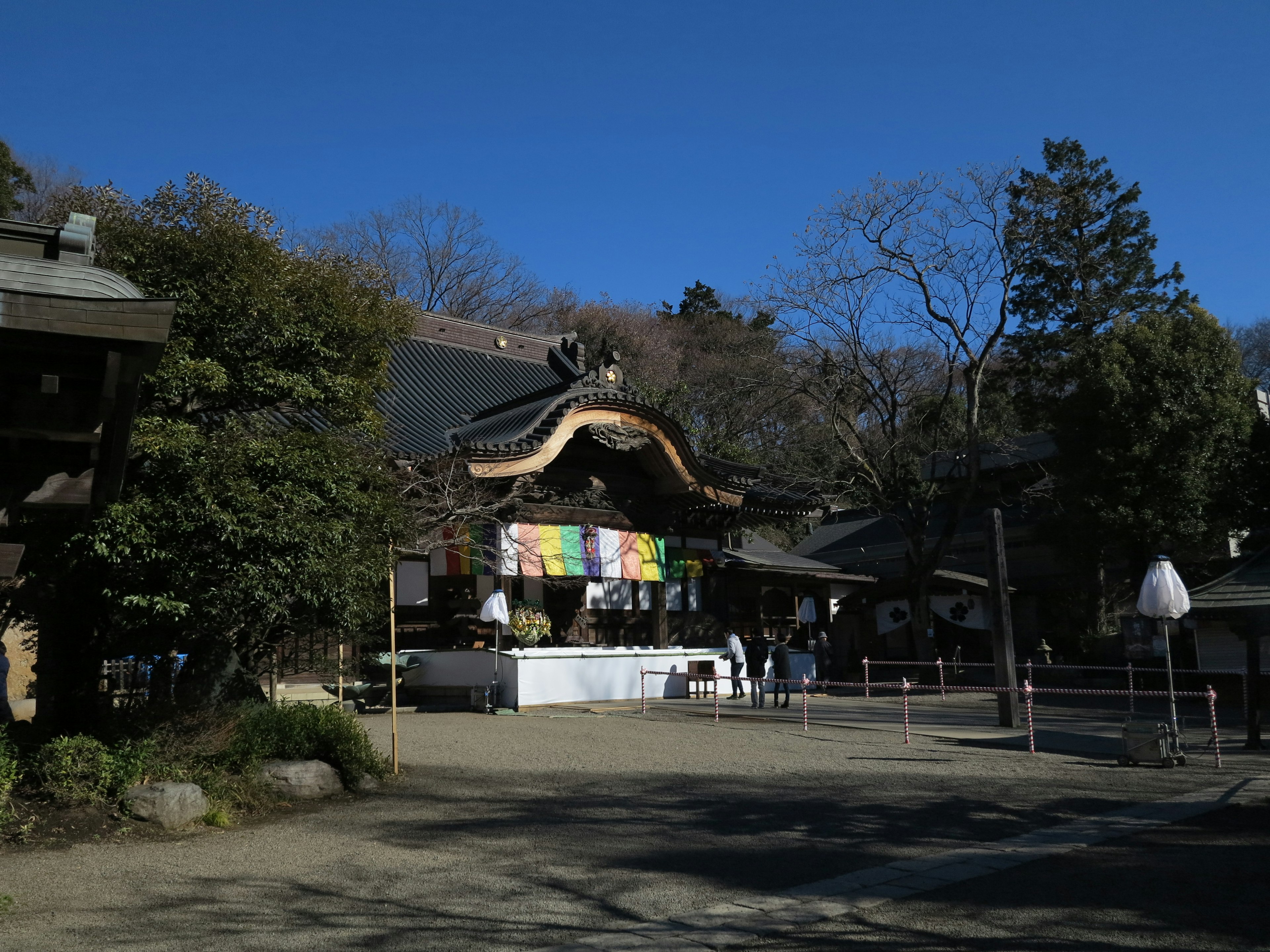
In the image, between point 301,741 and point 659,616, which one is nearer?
point 301,741

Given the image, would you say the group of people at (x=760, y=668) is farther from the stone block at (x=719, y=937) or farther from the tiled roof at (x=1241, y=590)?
the stone block at (x=719, y=937)

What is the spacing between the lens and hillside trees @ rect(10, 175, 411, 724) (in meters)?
7.31

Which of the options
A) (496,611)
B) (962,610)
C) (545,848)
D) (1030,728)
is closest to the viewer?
(545,848)

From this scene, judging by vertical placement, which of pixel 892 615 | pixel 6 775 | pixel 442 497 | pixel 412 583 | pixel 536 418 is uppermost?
pixel 536 418

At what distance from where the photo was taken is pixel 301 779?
28.5 ft

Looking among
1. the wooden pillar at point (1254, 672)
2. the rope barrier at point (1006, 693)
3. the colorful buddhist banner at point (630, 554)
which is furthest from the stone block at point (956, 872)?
the colorful buddhist banner at point (630, 554)

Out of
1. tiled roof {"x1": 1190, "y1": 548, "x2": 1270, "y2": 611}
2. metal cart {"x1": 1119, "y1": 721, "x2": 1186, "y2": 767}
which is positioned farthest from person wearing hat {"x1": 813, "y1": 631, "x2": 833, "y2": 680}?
metal cart {"x1": 1119, "y1": 721, "x2": 1186, "y2": 767}

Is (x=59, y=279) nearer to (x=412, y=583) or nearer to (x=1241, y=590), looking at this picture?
(x=1241, y=590)

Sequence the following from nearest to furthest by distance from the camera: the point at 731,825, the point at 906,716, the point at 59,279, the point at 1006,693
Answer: the point at 59,279 < the point at 731,825 < the point at 906,716 < the point at 1006,693

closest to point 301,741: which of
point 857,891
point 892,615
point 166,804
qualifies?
point 166,804

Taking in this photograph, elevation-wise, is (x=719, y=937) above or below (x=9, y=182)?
below

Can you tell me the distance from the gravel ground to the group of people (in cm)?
577

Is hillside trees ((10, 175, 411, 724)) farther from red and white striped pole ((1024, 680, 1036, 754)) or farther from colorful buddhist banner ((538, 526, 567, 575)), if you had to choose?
colorful buddhist banner ((538, 526, 567, 575))

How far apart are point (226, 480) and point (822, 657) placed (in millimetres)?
19505
